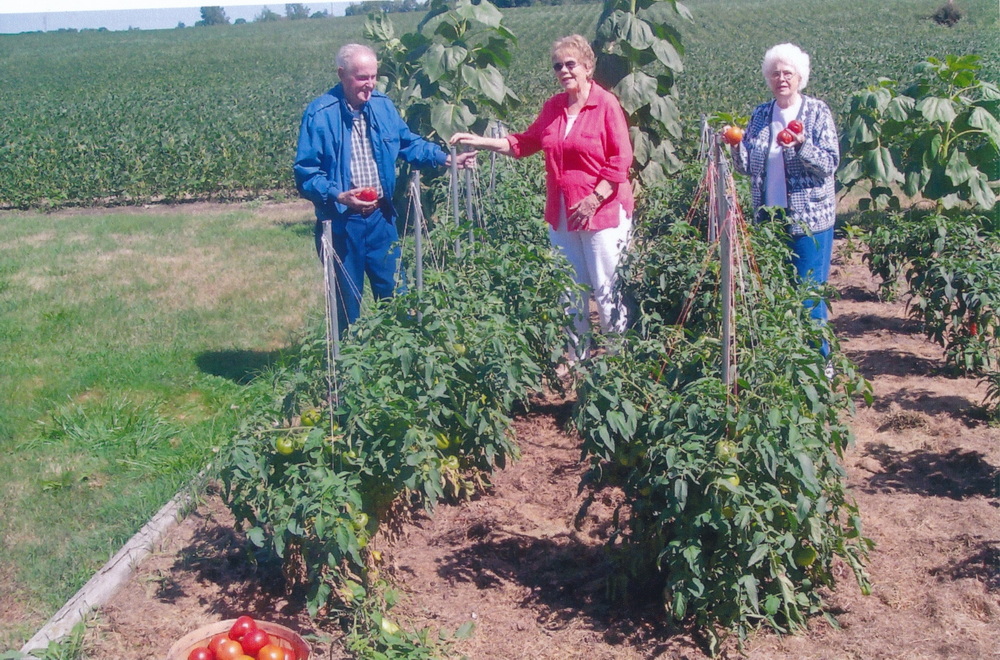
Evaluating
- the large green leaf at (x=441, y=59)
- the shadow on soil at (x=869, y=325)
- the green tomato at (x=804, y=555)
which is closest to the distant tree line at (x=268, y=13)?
the large green leaf at (x=441, y=59)

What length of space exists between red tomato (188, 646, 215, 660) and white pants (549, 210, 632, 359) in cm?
234

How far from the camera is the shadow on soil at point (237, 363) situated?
19.5 feet

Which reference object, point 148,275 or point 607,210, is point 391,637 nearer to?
point 607,210

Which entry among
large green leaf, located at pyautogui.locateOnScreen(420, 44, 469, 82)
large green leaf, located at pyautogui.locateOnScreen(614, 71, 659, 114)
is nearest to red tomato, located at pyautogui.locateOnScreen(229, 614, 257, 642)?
large green leaf, located at pyautogui.locateOnScreen(420, 44, 469, 82)

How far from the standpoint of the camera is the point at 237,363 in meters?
6.21

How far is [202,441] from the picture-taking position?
4.98m

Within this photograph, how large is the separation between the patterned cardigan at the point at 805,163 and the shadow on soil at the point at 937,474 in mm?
1125

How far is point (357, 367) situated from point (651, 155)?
4.59 m

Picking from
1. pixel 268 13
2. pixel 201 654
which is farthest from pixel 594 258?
pixel 268 13

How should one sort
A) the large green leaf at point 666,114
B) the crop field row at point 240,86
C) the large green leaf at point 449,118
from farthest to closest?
the crop field row at point 240,86 → the large green leaf at point 666,114 → the large green leaf at point 449,118

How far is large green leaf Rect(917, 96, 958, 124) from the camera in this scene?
20.2ft

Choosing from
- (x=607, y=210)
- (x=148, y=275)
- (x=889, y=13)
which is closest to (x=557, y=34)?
(x=889, y=13)

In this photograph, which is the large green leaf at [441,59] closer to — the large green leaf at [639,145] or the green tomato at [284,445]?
the large green leaf at [639,145]

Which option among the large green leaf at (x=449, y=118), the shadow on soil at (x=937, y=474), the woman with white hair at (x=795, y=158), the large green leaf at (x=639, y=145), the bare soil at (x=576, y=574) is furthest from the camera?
the large green leaf at (x=639, y=145)
